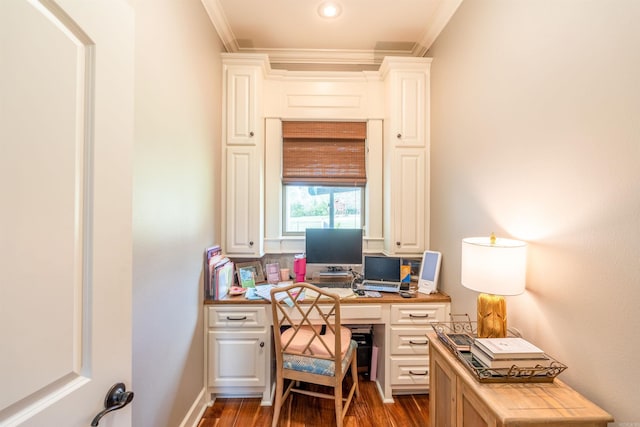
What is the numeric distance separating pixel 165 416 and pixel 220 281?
0.84 meters

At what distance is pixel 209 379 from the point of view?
1.98 m

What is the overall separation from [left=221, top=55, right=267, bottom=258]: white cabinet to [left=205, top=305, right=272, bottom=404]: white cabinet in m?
0.52

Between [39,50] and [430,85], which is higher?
[430,85]

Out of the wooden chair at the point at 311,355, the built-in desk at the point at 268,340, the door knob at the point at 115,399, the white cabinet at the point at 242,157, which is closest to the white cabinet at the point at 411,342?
the built-in desk at the point at 268,340

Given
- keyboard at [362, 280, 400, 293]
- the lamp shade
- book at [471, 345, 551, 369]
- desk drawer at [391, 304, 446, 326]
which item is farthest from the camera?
keyboard at [362, 280, 400, 293]

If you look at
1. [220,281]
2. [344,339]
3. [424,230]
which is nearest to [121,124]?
[220,281]

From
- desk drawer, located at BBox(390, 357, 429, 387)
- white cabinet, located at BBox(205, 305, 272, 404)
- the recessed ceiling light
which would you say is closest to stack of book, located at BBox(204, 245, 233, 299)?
white cabinet, located at BBox(205, 305, 272, 404)

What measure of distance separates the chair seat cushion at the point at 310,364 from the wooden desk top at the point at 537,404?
2.91 ft

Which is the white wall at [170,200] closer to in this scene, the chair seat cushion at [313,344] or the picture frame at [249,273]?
the picture frame at [249,273]

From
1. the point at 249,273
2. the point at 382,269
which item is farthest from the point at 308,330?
the point at 382,269

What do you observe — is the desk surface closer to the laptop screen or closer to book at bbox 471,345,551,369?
the laptop screen

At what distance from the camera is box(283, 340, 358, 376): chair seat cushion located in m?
1.71

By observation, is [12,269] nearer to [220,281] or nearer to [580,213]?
[220,281]

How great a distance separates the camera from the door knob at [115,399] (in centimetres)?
69
